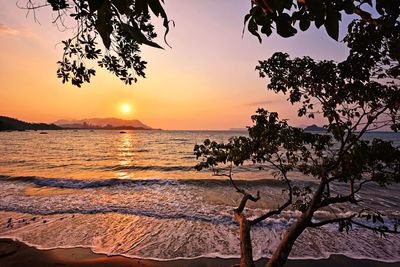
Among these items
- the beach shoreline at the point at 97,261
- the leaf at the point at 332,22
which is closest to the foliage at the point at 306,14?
the leaf at the point at 332,22

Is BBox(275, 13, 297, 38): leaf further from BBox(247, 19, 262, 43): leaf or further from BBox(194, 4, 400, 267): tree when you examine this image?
BBox(194, 4, 400, 267): tree

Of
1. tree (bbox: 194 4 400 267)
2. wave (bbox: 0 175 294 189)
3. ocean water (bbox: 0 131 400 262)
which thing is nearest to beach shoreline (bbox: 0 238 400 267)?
ocean water (bbox: 0 131 400 262)

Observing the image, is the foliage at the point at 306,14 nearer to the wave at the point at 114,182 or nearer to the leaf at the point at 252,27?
the leaf at the point at 252,27

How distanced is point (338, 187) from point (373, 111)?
59.5 feet

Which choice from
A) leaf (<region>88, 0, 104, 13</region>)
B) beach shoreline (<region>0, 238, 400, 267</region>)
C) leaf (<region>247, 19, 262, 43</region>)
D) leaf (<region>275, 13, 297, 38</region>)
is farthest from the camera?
beach shoreline (<region>0, 238, 400, 267</region>)

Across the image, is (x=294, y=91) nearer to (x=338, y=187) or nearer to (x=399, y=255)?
(x=399, y=255)

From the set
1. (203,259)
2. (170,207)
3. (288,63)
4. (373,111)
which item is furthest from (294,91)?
(170,207)

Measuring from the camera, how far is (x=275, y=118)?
6352mm

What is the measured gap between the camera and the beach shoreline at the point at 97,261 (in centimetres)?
819

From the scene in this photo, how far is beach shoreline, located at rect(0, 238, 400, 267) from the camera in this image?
8188mm

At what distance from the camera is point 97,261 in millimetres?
8305

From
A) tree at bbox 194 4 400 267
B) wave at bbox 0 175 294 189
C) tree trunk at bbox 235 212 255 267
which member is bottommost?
wave at bbox 0 175 294 189

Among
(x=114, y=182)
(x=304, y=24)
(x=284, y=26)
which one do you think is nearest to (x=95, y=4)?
(x=284, y=26)

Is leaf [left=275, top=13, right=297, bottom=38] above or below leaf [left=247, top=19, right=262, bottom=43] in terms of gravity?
below
